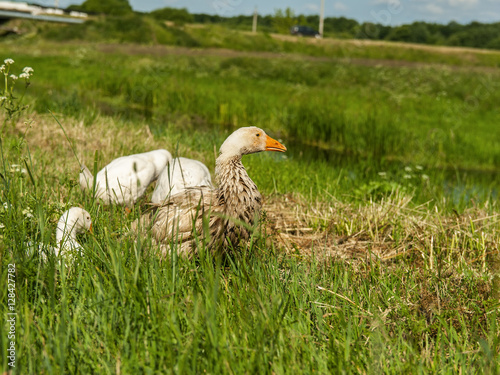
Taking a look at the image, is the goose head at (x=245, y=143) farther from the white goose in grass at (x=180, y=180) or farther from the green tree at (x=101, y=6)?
the green tree at (x=101, y=6)

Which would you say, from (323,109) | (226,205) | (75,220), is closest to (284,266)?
(226,205)

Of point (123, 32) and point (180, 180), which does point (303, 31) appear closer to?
point (123, 32)

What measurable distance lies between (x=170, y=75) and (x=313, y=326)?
1681cm

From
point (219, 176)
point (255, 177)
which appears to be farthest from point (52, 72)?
point (219, 176)

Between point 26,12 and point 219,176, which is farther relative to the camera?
point 26,12

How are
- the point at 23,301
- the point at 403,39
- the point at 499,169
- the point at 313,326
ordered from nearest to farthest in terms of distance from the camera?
the point at 23,301 < the point at 313,326 < the point at 499,169 < the point at 403,39

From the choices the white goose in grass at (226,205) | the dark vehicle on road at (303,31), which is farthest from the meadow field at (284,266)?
the dark vehicle on road at (303,31)

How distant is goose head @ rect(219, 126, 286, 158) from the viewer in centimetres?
353

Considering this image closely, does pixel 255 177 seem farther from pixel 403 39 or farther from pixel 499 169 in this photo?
pixel 403 39

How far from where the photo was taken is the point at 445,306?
2986 millimetres

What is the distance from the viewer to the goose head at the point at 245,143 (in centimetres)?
353

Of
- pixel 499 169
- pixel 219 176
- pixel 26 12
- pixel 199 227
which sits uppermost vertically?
pixel 26 12

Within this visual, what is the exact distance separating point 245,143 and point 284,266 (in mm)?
957

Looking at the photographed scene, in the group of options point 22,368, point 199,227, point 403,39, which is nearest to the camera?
point 22,368
